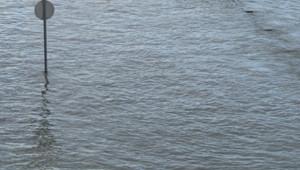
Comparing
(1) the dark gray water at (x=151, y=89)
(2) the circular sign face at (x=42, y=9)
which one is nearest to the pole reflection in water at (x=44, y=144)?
(1) the dark gray water at (x=151, y=89)

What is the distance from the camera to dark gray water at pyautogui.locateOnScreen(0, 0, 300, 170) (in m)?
14.2

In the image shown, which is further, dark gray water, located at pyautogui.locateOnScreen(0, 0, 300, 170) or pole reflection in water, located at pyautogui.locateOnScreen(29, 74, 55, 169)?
dark gray water, located at pyautogui.locateOnScreen(0, 0, 300, 170)

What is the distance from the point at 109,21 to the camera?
24594 millimetres

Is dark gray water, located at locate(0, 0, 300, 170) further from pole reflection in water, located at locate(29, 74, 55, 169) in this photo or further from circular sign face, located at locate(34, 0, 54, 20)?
circular sign face, located at locate(34, 0, 54, 20)

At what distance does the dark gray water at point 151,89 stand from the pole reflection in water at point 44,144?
0.07 feet

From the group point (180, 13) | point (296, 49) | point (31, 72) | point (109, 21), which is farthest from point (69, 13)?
point (296, 49)

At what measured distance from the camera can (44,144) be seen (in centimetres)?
1448

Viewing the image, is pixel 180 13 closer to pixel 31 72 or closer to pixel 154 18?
pixel 154 18

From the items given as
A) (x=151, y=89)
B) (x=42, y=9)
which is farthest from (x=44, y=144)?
(x=42, y=9)

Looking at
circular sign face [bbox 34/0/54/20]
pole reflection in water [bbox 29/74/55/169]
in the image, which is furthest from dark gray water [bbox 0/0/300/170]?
circular sign face [bbox 34/0/54/20]

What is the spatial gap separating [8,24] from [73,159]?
11143 mm

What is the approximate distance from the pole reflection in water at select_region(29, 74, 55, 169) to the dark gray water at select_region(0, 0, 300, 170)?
22 mm

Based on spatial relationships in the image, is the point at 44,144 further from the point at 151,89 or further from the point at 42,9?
the point at 42,9

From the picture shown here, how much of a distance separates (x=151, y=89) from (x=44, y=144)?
429 cm
